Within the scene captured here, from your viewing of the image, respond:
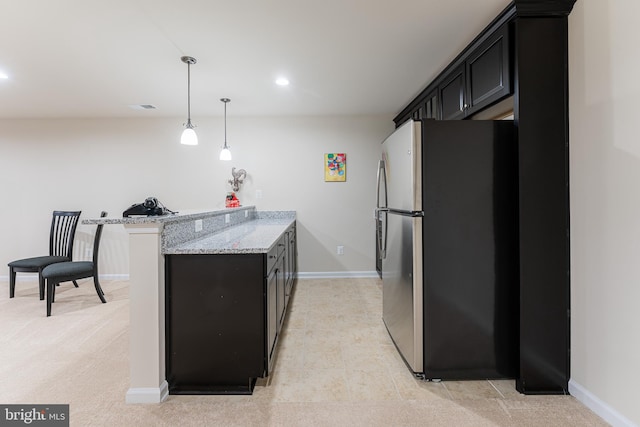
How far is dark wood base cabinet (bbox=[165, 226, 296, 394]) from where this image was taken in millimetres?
1730

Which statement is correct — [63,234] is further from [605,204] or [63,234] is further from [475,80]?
[605,204]

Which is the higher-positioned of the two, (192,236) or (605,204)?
(605,204)

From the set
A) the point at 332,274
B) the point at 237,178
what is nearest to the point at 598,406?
the point at 332,274

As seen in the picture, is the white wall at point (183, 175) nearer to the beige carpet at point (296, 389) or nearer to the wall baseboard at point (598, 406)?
the beige carpet at point (296, 389)

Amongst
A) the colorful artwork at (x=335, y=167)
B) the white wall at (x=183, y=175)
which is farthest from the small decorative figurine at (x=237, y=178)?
the colorful artwork at (x=335, y=167)

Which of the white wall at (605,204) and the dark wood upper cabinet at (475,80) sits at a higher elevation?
the dark wood upper cabinet at (475,80)

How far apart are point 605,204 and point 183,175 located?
4.51 m

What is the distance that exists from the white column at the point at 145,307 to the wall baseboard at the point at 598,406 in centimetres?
238

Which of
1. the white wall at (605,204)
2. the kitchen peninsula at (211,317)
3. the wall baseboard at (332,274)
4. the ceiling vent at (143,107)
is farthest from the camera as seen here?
the wall baseboard at (332,274)

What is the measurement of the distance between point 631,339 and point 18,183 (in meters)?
6.56

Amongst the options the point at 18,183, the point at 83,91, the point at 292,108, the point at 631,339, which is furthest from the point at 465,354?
the point at 18,183

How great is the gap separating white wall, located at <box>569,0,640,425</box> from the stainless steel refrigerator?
32 cm

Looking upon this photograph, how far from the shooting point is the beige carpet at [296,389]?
1.56 meters

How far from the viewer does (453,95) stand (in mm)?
2592
